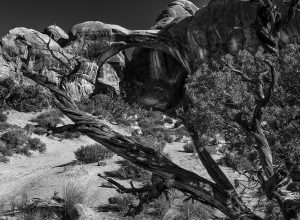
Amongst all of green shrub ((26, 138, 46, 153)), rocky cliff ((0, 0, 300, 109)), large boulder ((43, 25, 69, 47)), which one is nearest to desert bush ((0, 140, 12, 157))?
green shrub ((26, 138, 46, 153))

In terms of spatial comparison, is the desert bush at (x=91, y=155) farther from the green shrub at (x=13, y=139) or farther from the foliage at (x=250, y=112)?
the foliage at (x=250, y=112)

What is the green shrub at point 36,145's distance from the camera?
18000 mm

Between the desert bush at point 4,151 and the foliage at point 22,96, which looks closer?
the desert bush at point 4,151

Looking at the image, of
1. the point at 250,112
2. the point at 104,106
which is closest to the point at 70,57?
the point at 104,106

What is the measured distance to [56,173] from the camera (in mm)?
13391

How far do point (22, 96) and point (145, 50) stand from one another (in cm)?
1718

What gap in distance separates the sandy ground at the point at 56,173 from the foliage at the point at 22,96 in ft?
26.8

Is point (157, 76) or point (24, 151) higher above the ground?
point (157, 76)

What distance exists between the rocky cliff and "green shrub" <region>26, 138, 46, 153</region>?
42.1ft

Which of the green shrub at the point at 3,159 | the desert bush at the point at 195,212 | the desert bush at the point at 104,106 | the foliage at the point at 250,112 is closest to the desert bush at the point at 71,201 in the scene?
the desert bush at the point at 195,212

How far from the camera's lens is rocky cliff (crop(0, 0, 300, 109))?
30406mm

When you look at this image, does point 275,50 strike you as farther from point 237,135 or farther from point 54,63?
point 54,63

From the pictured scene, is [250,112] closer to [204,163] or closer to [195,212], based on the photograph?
[204,163]

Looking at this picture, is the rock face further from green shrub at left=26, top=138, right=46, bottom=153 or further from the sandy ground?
the sandy ground
